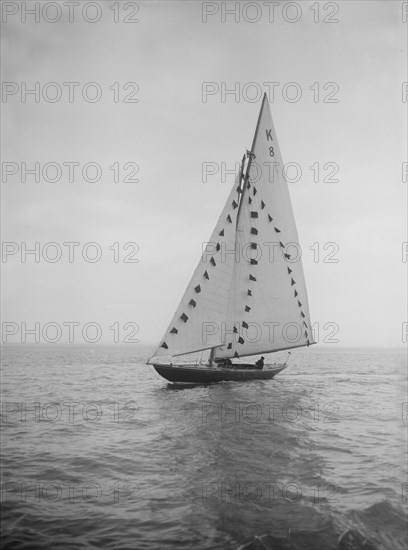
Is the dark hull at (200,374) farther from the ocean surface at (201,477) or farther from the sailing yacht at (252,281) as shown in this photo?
the ocean surface at (201,477)

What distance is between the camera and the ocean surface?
8609 millimetres

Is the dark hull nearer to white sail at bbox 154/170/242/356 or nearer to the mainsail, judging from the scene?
white sail at bbox 154/170/242/356

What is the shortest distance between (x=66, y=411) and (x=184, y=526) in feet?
57.6

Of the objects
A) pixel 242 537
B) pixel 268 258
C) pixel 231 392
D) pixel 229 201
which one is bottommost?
pixel 231 392

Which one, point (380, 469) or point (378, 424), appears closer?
point (380, 469)

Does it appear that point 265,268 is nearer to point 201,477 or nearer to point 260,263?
point 260,263

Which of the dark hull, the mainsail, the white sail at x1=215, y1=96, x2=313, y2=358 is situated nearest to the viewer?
the dark hull

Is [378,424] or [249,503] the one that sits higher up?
[249,503]

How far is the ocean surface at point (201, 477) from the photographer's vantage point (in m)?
8.61

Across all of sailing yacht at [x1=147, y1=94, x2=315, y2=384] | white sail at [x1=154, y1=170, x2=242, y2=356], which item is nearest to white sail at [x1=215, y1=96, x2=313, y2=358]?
sailing yacht at [x1=147, y1=94, x2=315, y2=384]

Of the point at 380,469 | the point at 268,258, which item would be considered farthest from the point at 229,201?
the point at 380,469

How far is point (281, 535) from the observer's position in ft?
27.5

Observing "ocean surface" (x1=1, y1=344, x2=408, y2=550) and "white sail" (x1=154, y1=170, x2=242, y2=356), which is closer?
"ocean surface" (x1=1, y1=344, x2=408, y2=550)

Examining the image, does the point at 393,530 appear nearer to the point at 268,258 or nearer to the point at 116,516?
the point at 116,516
